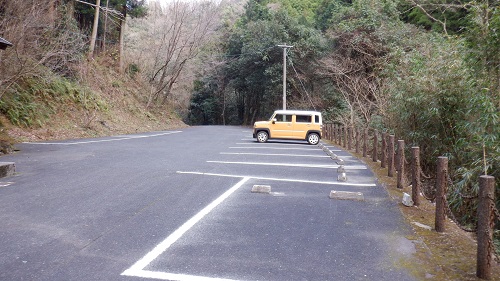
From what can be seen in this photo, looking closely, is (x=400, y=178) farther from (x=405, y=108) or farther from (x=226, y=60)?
(x=226, y=60)

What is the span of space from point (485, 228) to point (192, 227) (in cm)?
343

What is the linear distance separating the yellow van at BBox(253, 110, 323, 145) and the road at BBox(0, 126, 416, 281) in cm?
1104

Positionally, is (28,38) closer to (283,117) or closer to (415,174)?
(283,117)

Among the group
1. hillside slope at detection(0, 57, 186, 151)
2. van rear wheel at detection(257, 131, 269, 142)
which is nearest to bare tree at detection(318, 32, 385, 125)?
van rear wheel at detection(257, 131, 269, 142)

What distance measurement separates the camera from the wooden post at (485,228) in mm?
4152

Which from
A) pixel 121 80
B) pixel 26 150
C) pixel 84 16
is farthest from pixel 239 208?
pixel 121 80

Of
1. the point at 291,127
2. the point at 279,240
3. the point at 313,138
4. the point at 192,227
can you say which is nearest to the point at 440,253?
the point at 279,240

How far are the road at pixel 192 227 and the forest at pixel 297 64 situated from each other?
1.64 metres

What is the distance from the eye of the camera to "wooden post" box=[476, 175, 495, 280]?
415cm

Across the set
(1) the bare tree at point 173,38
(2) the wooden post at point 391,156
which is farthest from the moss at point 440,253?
(1) the bare tree at point 173,38

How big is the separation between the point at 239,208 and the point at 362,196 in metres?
2.36

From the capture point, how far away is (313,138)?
21.3 meters

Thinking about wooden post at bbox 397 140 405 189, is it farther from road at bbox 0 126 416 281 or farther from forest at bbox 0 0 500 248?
forest at bbox 0 0 500 248

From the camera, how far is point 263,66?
40.2m
